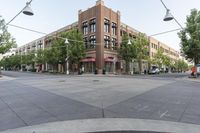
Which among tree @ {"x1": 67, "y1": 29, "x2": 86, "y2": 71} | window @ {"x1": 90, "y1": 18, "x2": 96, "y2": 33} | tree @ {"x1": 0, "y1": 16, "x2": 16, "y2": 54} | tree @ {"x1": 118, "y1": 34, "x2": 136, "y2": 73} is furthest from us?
window @ {"x1": 90, "y1": 18, "x2": 96, "y2": 33}

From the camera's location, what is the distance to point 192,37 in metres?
35.2

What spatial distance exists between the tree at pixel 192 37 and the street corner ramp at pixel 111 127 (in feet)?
109

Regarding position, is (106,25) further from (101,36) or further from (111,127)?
(111,127)

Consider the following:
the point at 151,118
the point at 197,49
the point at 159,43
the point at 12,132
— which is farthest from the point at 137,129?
the point at 159,43

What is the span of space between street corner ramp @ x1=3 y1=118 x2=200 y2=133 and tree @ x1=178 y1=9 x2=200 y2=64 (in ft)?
109

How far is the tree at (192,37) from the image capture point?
34.7 meters

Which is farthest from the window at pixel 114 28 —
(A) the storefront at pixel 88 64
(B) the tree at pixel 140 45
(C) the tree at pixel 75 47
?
(C) the tree at pixel 75 47

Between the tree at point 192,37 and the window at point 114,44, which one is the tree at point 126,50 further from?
the tree at point 192,37

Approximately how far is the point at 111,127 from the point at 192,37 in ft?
115

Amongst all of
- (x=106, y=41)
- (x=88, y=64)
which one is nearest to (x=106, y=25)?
(x=106, y=41)

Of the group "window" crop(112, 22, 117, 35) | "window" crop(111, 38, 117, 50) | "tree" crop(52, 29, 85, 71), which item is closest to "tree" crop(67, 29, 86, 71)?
"tree" crop(52, 29, 85, 71)

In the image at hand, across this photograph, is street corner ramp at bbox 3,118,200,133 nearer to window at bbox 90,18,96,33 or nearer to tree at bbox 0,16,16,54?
tree at bbox 0,16,16,54

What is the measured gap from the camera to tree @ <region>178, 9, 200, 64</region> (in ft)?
114

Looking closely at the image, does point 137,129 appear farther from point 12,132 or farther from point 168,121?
point 12,132
